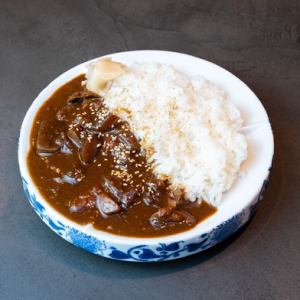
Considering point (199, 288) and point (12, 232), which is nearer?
point (199, 288)

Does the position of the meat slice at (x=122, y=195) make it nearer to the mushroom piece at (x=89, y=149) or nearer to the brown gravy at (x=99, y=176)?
the brown gravy at (x=99, y=176)

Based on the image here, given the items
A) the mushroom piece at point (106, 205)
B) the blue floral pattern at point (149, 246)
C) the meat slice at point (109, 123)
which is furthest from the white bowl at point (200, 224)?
the meat slice at point (109, 123)

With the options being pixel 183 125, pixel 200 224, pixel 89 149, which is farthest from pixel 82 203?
pixel 183 125

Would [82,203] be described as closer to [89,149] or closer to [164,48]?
[89,149]

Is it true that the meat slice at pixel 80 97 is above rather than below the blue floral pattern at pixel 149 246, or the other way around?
above

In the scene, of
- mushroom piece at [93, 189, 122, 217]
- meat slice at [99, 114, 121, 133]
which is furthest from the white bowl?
meat slice at [99, 114, 121, 133]

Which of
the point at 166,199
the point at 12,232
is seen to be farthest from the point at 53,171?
the point at 166,199

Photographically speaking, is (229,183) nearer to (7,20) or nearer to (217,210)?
(217,210)
